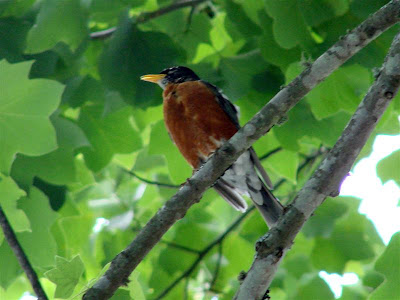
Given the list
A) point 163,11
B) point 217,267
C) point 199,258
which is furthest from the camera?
point 199,258

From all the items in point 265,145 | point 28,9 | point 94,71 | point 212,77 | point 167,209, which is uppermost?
point 265,145

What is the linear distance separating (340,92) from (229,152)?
1.24 m

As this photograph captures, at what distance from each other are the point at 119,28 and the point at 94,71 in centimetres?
63

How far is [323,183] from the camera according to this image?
6.44ft

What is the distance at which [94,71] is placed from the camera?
3934 millimetres

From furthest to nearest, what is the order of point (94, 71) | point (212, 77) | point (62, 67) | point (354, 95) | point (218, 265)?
point (218, 265), point (94, 71), point (62, 67), point (212, 77), point (354, 95)

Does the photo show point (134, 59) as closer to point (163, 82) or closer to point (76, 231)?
point (163, 82)

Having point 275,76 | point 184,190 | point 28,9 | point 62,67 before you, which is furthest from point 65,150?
point 184,190

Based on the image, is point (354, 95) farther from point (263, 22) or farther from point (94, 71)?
point (94, 71)

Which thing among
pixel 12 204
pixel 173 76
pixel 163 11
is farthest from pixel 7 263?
pixel 163 11

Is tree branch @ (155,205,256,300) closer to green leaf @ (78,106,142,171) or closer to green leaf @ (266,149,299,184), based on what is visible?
green leaf @ (266,149,299,184)

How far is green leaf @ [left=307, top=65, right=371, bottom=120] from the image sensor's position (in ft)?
10.4

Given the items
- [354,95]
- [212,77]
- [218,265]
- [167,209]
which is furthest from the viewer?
[218,265]

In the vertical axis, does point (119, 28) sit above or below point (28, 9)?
above
